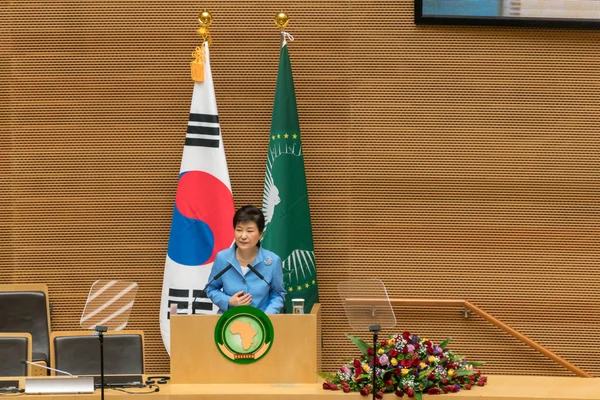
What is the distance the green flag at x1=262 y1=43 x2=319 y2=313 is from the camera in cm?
562

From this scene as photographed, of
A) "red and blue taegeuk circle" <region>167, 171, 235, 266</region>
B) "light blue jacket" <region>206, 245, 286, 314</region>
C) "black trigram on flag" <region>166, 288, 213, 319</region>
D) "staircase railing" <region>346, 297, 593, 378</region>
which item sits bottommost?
"staircase railing" <region>346, 297, 593, 378</region>

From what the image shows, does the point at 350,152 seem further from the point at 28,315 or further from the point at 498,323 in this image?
the point at 28,315

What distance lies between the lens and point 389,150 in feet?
19.6

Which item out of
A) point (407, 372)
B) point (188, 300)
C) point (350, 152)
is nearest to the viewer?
point (407, 372)

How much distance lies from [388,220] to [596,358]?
1682mm

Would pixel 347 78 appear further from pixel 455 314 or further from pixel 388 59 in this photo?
pixel 455 314

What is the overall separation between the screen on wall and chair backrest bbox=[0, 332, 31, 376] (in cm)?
325

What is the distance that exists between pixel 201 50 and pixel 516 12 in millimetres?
2081

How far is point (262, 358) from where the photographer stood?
3.93 m

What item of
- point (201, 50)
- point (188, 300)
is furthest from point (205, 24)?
point (188, 300)

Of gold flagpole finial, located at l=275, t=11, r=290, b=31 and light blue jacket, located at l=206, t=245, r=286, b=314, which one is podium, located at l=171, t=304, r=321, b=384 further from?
gold flagpole finial, located at l=275, t=11, r=290, b=31

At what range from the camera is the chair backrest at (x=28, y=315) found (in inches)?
220

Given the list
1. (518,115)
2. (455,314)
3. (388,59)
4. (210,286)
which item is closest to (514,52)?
(518,115)

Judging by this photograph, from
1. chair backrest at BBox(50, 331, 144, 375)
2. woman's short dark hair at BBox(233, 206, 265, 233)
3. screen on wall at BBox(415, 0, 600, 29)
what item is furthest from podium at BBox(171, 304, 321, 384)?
screen on wall at BBox(415, 0, 600, 29)
